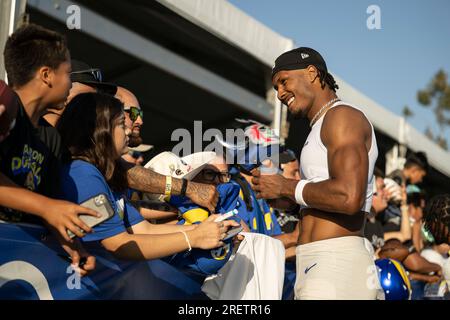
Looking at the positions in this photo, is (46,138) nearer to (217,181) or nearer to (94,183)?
(94,183)

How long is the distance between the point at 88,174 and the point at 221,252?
2.91ft

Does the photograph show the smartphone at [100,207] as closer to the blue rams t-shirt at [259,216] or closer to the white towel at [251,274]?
the white towel at [251,274]

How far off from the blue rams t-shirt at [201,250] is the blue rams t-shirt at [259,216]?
16cm

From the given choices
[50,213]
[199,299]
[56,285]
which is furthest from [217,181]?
[50,213]

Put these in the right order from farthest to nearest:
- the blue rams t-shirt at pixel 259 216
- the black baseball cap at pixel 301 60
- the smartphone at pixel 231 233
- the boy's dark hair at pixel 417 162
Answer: the boy's dark hair at pixel 417 162
the blue rams t-shirt at pixel 259 216
the black baseball cap at pixel 301 60
the smartphone at pixel 231 233

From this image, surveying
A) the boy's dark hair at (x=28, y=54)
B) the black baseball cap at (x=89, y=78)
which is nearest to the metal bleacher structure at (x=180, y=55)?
the black baseball cap at (x=89, y=78)

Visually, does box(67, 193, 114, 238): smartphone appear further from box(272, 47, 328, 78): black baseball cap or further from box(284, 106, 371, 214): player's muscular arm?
box(272, 47, 328, 78): black baseball cap

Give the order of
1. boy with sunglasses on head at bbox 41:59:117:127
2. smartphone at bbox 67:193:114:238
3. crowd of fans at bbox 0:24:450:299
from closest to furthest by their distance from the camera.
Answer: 1. smartphone at bbox 67:193:114:238
2. crowd of fans at bbox 0:24:450:299
3. boy with sunglasses on head at bbox 41:59:117:127

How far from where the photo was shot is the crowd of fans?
10.3ft

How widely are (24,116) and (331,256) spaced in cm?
166

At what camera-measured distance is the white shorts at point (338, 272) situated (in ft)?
12.1

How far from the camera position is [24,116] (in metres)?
3.23

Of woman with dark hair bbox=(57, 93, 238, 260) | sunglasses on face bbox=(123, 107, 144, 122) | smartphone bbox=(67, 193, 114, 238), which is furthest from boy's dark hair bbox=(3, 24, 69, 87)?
sunglasses on face bbox=(123, 107, 144, 122)

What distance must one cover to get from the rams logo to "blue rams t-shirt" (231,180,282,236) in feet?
2.90
